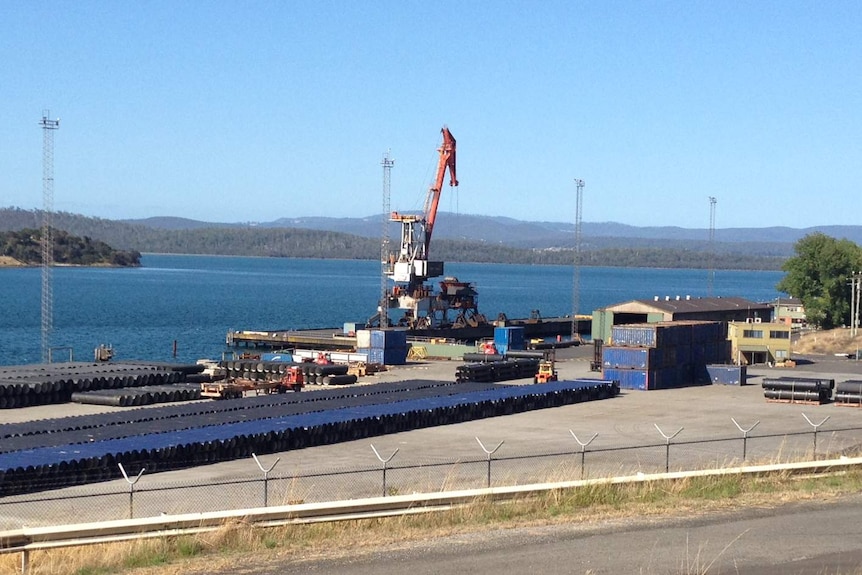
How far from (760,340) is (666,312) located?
1466 cm

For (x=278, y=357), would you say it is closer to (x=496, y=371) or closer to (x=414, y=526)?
(x=496, y=371)

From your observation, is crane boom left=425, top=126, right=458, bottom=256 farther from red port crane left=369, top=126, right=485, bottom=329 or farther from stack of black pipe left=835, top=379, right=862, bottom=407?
stack of black pipe left=835, top=379, right=862, bottom=407

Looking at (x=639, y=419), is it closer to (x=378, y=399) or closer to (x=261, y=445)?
(x=378, y=399)

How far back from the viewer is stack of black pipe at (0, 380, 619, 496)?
3288cm

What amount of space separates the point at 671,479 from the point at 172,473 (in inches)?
611

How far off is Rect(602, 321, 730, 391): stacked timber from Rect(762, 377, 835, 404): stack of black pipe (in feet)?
25.5

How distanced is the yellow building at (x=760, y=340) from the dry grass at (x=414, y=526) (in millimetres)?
55455

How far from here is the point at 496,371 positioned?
66.0 m

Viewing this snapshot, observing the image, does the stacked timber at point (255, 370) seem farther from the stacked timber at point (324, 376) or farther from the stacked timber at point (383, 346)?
the stacked timber at point (383, 346)

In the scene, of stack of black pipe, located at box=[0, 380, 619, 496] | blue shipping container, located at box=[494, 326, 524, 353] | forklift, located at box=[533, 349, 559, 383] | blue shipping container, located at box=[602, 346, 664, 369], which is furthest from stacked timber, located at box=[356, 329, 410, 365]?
stack of black pipe, located at box=[0, 380, 619, 496]

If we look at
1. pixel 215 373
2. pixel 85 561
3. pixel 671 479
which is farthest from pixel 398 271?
pixel 85 561

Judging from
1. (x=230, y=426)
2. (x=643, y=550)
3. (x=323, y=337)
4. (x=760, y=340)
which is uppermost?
(x=643, y=550)

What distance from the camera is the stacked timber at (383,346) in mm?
77375

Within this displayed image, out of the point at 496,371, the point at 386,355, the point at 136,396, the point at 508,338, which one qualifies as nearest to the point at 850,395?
the point at 496,371
